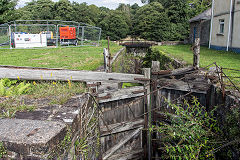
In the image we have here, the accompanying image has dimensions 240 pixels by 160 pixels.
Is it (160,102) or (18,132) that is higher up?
(18,132)

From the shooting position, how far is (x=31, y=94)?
441 centimetres

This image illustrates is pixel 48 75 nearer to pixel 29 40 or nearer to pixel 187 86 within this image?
pixel 187 86

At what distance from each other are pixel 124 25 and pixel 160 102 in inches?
1462

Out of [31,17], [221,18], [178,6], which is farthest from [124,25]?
[221,18]

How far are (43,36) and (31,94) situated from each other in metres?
13.8

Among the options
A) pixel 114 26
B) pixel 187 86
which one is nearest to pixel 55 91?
pixel 187 86

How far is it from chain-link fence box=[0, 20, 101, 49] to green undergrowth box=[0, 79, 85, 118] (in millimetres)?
12378

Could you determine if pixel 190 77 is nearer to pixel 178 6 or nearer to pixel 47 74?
pixel 47 74

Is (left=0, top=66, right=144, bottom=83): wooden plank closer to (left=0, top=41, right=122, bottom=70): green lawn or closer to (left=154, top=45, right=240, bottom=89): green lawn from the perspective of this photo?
(left=0, top=41, right=122, bottom=70): green lawn

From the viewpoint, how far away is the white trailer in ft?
53.2

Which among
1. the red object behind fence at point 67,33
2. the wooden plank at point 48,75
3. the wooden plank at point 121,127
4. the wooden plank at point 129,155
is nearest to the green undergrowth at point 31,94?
the wooden plank at point 48,75

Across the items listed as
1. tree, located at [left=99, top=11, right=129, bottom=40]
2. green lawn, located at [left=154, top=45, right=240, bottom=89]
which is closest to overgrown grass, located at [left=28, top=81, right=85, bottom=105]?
green lawn, located at [left=154, top=45, right=240, bottom=89]

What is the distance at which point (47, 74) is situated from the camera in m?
5.19

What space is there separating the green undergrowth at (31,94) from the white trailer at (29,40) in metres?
12.3
